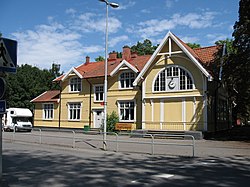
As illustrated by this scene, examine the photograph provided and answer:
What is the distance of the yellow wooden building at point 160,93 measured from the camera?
27.6m

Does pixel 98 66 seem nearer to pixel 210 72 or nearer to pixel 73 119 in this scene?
pixel 73 119

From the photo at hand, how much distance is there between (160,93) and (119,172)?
19.5 metres

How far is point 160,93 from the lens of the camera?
29.2 m

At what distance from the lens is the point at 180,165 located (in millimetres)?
11828

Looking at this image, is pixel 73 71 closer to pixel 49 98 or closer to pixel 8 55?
pixel 49 98

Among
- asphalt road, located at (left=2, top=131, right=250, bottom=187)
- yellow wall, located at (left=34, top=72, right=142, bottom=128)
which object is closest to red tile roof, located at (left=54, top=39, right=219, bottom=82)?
yellow wall, located at (left=34, top=72, right=142, bottom=128)

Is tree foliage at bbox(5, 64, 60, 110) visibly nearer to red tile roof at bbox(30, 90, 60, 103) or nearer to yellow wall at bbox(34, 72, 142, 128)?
red tile roof at bbox(30, 90, 60, 103)

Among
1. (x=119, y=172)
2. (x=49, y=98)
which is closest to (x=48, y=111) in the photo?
(x=49, y=98)

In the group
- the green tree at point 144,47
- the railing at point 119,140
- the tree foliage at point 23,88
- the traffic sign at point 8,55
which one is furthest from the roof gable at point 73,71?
the green tree at point 144,47

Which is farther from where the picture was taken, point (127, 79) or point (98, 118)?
point (98, 118)

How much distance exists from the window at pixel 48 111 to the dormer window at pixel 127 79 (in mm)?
11347

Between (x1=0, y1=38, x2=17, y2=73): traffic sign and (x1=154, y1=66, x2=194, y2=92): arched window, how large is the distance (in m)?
22.1

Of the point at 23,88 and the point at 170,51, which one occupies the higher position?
the point at 170,51

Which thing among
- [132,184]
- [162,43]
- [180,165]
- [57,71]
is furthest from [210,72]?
[57,71]
